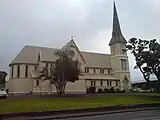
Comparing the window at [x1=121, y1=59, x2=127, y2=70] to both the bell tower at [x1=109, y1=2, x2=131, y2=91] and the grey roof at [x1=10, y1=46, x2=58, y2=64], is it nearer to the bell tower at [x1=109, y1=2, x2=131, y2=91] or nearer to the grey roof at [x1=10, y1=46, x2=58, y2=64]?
the bell tower at [x1=109, y1=2, x2=131, y2=91]

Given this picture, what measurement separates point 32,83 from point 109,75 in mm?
28079

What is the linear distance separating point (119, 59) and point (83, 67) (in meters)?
14.1

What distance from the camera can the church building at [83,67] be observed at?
61031mm

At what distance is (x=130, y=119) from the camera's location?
16.1 m

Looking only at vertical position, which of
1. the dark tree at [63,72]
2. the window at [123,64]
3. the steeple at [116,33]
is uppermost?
the steeple at [116,33]

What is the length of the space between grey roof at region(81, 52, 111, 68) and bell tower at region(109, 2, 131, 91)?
2.93 m

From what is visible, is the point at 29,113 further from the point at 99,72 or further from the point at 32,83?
the point at 99,72

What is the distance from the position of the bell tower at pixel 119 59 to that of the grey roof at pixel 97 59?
2.93 meters

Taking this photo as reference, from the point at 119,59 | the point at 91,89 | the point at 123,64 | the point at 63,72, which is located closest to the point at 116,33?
the point at 119,59

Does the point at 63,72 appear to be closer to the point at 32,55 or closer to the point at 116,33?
the point at 32,55

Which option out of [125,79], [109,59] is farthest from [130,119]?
[109,59]

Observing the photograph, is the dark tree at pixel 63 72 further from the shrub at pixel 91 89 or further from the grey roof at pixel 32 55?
the shrub at pixel 91 89

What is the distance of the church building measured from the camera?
6103 centimetres

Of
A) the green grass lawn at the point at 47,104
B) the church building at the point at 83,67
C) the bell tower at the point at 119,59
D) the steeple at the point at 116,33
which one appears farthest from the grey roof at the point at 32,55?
the green grass lawn at the point at 47,104
